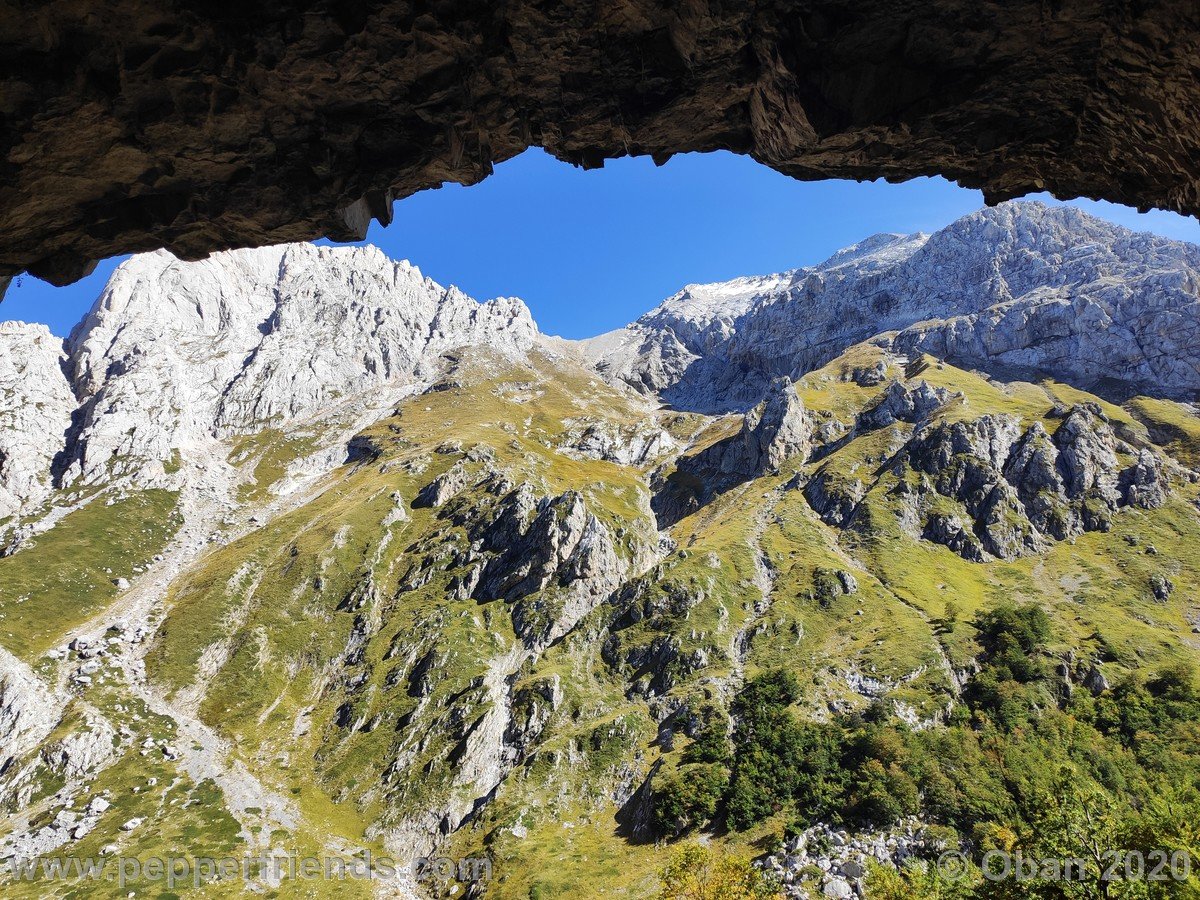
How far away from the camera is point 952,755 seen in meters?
101

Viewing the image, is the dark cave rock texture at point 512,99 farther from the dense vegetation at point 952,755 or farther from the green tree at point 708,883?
the dense vegetation at point 952,755

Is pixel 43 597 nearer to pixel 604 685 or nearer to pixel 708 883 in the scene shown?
pixel 604 685

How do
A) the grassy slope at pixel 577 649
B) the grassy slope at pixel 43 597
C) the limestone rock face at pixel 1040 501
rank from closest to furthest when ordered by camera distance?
the grassy slope at pixel 577 649
the grassy slope at pixel 43 597
the limestone rock face at pixel 1040 501

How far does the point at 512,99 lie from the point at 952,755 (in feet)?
395

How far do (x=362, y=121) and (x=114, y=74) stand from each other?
23.3ft

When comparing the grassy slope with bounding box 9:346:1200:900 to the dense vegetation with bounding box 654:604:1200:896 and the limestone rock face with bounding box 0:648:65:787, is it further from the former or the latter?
the limestone rock face with bounding box 0:648:65:787

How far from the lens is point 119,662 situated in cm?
15738

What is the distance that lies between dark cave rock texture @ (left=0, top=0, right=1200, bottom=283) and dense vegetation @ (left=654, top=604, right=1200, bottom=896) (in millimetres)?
90594

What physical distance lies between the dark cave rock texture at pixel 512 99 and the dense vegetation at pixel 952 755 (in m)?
90.6

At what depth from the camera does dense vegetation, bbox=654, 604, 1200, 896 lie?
90500 millimetres

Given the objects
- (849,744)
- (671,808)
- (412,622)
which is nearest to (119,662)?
(412,622)

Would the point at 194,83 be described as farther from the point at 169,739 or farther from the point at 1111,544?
the point at 1111,544

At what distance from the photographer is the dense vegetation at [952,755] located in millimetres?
90500

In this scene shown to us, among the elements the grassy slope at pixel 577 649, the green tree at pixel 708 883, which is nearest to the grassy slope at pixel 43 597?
the grassy slope at pixel 577 649
